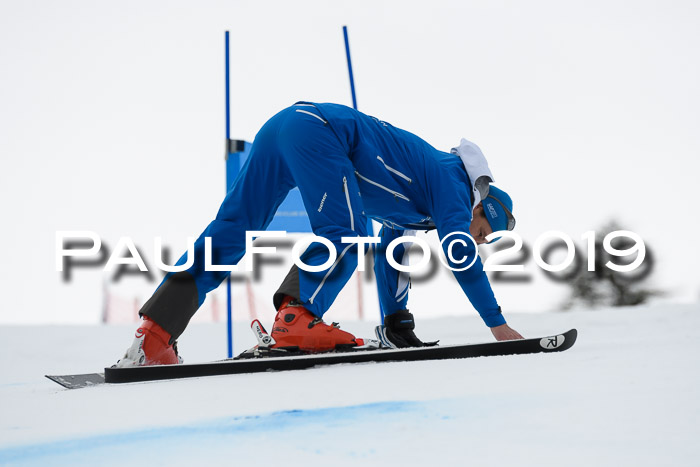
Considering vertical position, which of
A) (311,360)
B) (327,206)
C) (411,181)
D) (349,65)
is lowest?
(311,360)

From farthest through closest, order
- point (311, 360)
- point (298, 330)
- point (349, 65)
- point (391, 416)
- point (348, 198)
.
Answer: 1. point (349, 65)
2. point (348, 198)
3. point (298, 330)
4. point (311, 360)
5. point (391, 416)

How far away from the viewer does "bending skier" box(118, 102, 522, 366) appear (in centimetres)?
203

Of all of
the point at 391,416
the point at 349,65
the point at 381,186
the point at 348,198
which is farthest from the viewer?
the point at 349,65

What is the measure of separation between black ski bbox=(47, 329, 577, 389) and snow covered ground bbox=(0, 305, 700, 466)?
0.09m

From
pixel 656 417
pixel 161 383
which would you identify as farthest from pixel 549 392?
pixel 161 383

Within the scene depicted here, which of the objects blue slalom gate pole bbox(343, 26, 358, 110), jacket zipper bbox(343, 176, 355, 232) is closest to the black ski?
jacket zipper bbox(343, 176, 355, 232)

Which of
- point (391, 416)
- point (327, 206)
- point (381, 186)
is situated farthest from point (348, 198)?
point (391, 416)

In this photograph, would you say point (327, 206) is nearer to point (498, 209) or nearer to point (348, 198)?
point (348, 198)

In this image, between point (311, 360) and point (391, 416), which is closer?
point (391, 416)

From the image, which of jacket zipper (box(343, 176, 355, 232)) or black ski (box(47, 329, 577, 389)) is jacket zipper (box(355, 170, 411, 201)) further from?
black ski (box(47, 329, 577, 389))

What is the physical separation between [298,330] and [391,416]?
1.06 meters

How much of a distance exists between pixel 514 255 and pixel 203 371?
1.42m

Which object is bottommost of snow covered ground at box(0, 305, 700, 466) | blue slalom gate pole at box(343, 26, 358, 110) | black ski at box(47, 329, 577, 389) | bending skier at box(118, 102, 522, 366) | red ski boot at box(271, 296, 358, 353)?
black ski at box(47, 329, 577, 389)

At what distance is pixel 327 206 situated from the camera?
2.11 m
